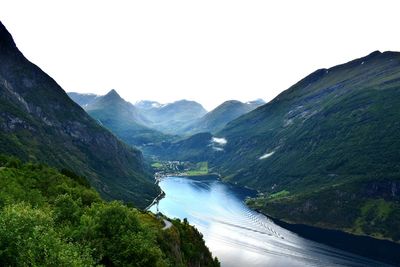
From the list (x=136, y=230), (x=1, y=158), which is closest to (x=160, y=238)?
(x=136, y=230)

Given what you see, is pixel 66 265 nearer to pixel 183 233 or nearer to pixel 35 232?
pixel 35 232

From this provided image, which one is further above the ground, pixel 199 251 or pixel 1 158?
pixel 1 158

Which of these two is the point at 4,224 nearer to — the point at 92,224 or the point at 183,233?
the point at 92,224

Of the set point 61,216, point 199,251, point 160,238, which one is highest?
point 61,216

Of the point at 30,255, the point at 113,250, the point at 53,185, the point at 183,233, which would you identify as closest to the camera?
the point at 30,255

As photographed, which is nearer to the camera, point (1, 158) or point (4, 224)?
point (4, 224)

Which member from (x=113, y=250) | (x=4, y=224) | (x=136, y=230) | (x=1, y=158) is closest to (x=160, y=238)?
(x=136, y=230)

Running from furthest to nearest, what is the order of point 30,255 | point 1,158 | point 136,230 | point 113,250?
point 1,158 < point 136,230 < point 113,250 < point 30,255
